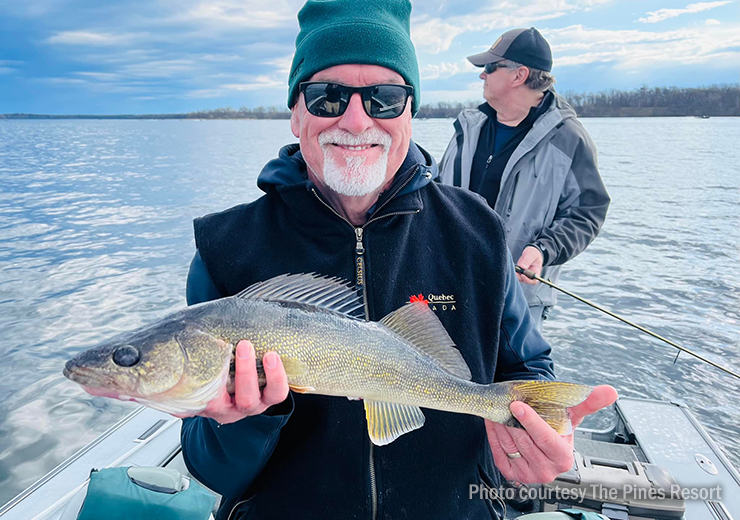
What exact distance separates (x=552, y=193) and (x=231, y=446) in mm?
3850

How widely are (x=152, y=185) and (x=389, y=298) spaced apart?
24250 mm

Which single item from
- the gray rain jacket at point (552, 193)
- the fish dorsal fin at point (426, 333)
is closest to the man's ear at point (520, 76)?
the gray rain jacket at point (552, 193)

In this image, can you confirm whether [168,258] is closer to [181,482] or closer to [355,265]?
[181,482]

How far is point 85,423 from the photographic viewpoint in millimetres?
5672

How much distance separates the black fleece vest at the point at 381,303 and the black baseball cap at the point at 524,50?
10.2 ft

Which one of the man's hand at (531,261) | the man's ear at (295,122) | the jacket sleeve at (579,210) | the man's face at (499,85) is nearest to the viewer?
the man's ear at (295,122)

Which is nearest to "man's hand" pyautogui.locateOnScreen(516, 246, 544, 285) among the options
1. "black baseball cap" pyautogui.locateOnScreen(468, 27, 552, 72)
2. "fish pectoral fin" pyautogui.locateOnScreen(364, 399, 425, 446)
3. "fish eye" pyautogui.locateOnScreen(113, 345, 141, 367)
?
"black baseball cap" pyautogui.locateOnScreen(468, 27, 552, 72)

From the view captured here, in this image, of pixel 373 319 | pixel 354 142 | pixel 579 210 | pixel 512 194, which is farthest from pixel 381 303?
pixel 579 210

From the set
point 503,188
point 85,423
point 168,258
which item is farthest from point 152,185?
point 503,188

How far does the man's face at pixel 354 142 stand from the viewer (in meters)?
2.17

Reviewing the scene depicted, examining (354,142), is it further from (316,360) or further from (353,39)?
(316,360)

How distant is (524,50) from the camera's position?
15.9ft

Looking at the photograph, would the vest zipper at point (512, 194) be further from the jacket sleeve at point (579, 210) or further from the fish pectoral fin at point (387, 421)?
the fish pectoral fin at point (387, 421)

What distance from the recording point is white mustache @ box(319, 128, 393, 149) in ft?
7.26
